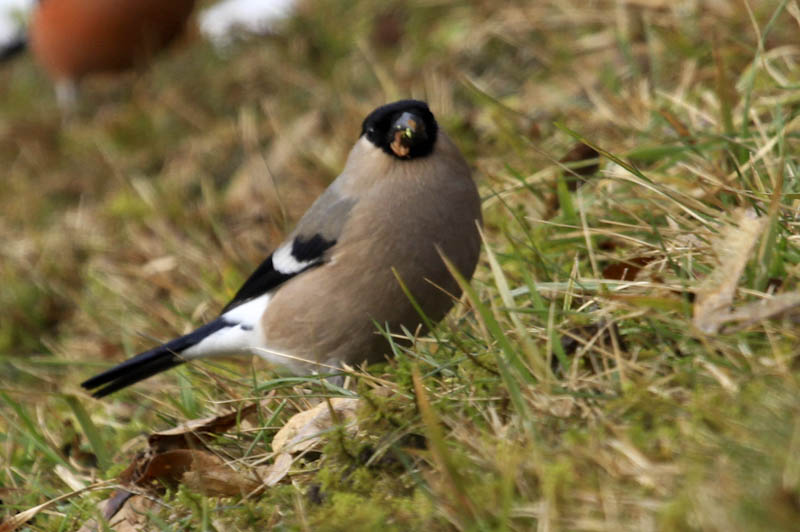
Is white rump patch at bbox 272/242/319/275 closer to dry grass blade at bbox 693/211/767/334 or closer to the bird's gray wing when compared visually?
the bird's gray wing

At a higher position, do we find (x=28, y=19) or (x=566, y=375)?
(x=28, y=19)

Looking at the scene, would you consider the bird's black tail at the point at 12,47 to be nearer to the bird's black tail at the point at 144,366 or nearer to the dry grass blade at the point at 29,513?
the bird's black tail at the point at 144,366

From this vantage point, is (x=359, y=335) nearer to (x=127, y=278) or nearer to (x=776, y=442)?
(x=776, y=442)

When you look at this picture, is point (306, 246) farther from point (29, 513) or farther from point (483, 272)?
point (29, 513)

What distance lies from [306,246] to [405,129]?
52 centimetres

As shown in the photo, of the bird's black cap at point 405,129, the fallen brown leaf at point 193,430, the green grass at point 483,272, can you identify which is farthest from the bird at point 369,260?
the fallen brown leaf at point 193,430

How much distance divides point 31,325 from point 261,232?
4.27 feet

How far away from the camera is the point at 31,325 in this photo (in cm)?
483

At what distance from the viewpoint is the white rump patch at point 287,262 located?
305 centimetres

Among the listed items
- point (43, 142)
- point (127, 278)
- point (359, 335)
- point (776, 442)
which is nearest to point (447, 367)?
point (359, 335)

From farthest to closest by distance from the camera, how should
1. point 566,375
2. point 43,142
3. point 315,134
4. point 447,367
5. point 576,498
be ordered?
point 43,142
point 315,134
point 447,367
point 566,375
point 576,498

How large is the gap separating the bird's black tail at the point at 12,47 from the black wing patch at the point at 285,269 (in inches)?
294

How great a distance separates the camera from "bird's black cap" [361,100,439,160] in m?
2.87

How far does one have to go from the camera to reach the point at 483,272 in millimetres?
3283
